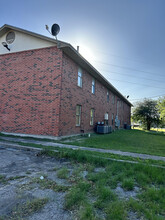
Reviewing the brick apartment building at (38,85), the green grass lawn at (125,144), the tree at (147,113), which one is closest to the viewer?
the green grass lawn at (125,144)

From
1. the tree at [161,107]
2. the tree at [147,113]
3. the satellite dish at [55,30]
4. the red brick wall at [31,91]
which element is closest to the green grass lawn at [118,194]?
the red brick wall at [31,91]

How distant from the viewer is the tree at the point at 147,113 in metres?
31.4

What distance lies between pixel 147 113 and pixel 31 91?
94.5 ft

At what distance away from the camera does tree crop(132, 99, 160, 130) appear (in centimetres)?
3139

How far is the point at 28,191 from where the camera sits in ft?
8.28

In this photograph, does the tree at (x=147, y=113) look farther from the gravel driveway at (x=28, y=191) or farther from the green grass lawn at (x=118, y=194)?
the gravel driveway at (x=28, y=191)

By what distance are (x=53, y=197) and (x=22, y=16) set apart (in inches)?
479

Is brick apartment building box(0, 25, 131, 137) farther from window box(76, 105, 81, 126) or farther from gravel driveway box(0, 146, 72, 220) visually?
gravel driveway box(0, 146, 72, 220)

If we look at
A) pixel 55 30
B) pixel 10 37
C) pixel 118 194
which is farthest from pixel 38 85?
pixel 118 194

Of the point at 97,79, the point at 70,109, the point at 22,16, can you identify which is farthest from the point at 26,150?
the point at 97,79

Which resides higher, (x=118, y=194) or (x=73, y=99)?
(x=73, y=99)

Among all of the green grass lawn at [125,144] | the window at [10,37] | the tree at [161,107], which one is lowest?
the green grass lawn at [125,144]

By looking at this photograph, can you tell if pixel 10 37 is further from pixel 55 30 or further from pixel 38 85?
pixel 38 85

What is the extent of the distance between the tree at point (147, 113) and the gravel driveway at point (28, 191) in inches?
1232
